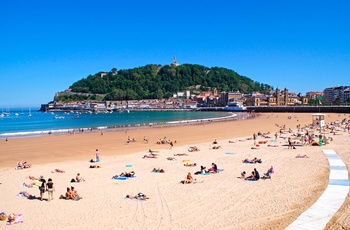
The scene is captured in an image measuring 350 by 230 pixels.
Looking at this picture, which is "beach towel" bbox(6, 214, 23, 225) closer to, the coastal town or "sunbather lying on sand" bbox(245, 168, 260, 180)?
"sunbather lying on sand" bbox(245, 168, 260, 180)

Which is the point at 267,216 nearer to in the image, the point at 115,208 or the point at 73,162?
the point at 115,208

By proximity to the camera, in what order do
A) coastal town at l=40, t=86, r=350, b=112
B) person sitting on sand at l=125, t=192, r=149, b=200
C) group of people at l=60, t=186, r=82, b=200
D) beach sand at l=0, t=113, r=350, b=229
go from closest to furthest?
beach sand at l=0, t=113, r=350, b=229 < person sitting on sand at l=125, t=192, r=149, b=200 < group of people at l=60, t=186, r=82, b=200 < coastal town at l=40, t=86, r=350, b=112

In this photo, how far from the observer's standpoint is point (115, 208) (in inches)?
405

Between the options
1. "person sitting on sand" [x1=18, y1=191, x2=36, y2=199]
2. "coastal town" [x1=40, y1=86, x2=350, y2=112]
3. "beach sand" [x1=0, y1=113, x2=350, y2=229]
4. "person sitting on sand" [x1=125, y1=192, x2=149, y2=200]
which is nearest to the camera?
"beach sand" [x1=0, y1=113, x2=350, y2=229]

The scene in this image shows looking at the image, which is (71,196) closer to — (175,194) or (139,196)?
(139,196)

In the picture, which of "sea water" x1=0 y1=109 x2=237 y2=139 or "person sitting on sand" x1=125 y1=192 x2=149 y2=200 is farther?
"sea water" x1=0 y1=109 x2=237 y2=139

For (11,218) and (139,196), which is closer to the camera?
(11,218)

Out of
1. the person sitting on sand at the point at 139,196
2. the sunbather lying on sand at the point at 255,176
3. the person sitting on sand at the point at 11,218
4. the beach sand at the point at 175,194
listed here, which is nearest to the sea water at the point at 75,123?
the beach sand at the point at 175,194

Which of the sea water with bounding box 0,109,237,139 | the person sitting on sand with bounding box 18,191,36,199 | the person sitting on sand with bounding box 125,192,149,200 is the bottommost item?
the sea water with bounding box 0,109,237,139

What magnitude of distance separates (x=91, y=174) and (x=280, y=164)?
9.34 m

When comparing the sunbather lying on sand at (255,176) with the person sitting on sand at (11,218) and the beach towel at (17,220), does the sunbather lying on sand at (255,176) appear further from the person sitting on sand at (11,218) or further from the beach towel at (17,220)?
the person sitting on sand at (11,218)

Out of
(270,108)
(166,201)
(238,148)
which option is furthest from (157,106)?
(166,201)

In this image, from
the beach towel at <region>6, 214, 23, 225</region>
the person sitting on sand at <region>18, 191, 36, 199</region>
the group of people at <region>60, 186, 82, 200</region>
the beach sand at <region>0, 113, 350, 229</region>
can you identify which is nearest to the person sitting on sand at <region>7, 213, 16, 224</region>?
the beach towel at <region>6, 214, 23, 225</region>

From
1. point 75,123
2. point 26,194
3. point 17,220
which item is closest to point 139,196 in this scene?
point 17,220
